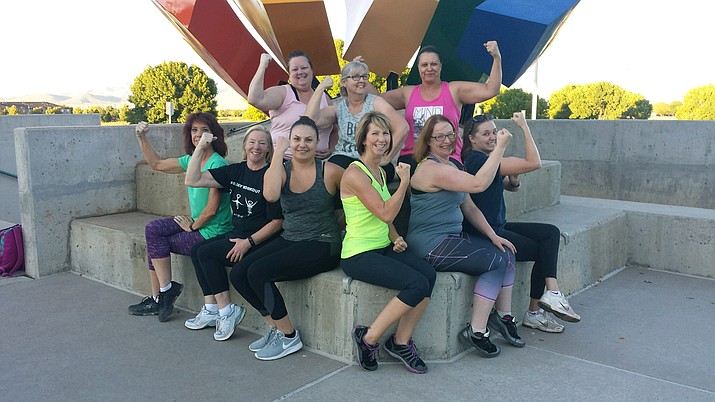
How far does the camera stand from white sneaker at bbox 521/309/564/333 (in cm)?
405

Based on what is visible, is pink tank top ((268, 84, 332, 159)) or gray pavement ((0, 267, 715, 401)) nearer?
gray pavement ((0, 267, 715, 401))

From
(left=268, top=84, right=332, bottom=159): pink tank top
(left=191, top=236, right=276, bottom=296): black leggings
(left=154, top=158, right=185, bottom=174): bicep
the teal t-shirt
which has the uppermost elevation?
(left=268, top=84, right=332, bottom=159): pink tank top

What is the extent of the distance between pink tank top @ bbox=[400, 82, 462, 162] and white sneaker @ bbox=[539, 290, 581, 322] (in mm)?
1040

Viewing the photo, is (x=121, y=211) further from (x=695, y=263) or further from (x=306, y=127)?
(x=695, y=263)

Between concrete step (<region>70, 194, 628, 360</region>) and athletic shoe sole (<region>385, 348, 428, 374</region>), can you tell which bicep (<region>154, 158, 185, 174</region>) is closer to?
concrete step (<region>70, 194, 628, 360</region>)

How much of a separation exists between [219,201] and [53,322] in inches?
55.9

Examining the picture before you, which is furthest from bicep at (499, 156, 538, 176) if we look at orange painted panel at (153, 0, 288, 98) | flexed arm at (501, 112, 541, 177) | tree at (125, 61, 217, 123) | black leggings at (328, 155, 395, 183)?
tree at (125, 61, 217, 123)

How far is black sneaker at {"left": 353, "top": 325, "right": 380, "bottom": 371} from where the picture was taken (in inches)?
134

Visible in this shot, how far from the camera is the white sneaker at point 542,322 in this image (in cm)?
405

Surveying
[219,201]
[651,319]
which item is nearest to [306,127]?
[219,201]

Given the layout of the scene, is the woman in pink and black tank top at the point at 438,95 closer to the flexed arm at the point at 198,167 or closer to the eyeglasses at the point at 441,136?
the eyeglasses at the point at 441,136

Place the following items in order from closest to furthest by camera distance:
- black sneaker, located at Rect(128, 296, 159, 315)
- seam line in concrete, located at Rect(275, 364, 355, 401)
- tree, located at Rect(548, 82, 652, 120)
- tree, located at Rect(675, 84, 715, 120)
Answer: seam line in concrete, located at Rect(275, 364, 355, 401) → black sneaker, located at Rect(128, 296, 159, 315) → tree, located at Rect(675, 84, 715, 120) → tree, located at Rect(548, 82, 652, 120)

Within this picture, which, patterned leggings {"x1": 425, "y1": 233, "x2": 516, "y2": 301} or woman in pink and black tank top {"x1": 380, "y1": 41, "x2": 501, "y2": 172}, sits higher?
woman in pink and black tank top {"x1": 380, "y1": 41, "x2": 501, "y2": 172}

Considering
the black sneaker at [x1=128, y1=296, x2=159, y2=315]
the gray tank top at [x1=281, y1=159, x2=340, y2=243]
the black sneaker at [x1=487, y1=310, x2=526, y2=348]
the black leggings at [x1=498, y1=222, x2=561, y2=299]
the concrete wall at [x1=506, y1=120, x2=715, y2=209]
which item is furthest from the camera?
the concrete wall at [x1=506, y1=120, x2=715, y2=209]
